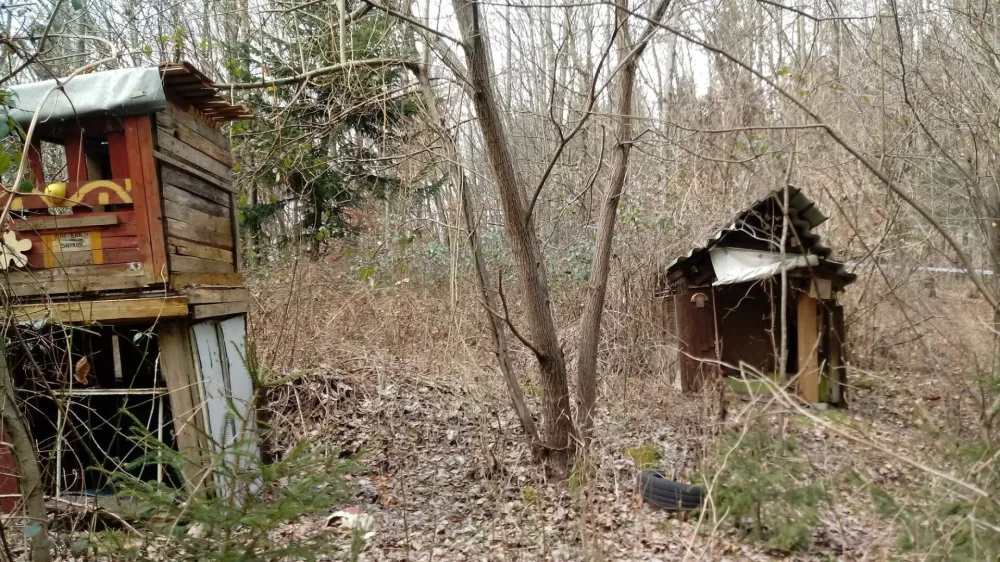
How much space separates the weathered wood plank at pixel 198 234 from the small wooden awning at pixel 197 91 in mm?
1046

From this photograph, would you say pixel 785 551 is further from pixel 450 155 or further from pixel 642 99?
pixel 642 99

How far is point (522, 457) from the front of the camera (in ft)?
19.0

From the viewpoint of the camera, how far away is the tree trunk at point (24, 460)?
2.43 meters

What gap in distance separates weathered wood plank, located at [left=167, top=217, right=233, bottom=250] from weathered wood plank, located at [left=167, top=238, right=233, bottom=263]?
1.5 inches

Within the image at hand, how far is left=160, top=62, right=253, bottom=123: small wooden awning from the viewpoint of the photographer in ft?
14.7

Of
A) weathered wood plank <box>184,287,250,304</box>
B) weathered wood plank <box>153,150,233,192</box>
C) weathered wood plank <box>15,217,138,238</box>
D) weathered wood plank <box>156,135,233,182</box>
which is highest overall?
weathered wood plank <box>156,135,233,182</box>

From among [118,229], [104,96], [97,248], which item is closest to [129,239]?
[118,229]

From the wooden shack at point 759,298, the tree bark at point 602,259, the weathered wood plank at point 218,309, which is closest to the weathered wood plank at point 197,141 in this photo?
the weathered wood plank at point 218,309

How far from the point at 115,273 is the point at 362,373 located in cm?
310

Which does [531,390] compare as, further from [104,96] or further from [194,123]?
[104,96]

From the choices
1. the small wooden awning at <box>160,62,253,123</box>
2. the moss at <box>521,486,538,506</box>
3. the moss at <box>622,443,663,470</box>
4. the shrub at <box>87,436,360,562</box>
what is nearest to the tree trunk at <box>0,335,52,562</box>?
the shrub at <box>87,436,360,562</box>

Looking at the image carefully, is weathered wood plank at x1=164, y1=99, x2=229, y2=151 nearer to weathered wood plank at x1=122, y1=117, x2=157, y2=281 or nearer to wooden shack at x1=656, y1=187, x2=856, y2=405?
weathered wood plank at x1=122, y1=117, x2=157, y2=281

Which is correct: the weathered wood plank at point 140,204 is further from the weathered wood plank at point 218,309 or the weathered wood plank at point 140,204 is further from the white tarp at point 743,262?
the white tarp at point 743,262

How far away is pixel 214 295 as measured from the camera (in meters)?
4.89
